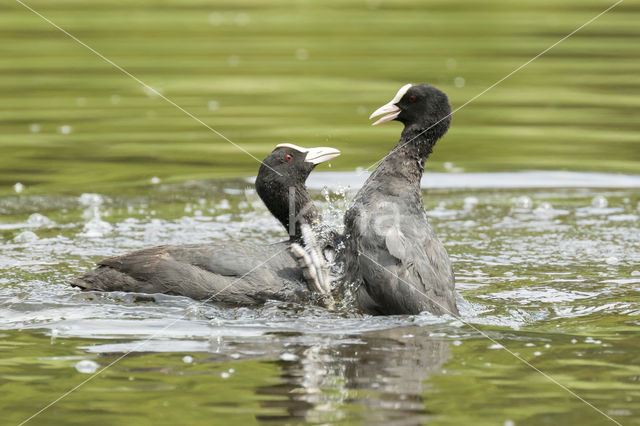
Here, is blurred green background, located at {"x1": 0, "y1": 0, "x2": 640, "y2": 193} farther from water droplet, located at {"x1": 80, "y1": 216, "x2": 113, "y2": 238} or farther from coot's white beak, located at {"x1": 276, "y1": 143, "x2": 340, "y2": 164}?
coot's white beak, located at {"x1": 276, "y1": 143, "x2": 340, "y2": 164}

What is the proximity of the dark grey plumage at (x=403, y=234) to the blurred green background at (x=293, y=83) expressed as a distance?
422 centimetres

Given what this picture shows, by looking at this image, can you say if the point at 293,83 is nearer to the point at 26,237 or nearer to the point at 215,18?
the point at 215,18

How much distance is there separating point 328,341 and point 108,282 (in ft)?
6.36

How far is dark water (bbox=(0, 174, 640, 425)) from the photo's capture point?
17.5 ft

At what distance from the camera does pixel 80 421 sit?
5164 mm

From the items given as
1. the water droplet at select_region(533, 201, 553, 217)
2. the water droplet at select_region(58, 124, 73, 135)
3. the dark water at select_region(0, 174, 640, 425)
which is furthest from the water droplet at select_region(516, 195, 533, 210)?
the water droplet at select_region(58, 124, 73, 135)

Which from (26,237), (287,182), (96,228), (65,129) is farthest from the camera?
(65,129)

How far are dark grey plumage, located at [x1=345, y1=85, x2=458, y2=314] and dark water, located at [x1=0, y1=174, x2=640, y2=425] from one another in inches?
6.6

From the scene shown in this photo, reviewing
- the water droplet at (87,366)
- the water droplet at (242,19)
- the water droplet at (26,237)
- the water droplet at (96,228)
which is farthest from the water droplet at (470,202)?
the water droplet at (242,19)

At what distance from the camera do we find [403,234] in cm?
720

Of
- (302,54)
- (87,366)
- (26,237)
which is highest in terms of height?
(302,54)

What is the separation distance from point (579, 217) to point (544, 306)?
2968mm

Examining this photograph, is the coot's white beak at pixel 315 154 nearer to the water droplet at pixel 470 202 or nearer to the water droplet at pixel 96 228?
the water droplet at pixel 96 228

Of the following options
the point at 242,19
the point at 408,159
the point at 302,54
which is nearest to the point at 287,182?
the point at 408,159
